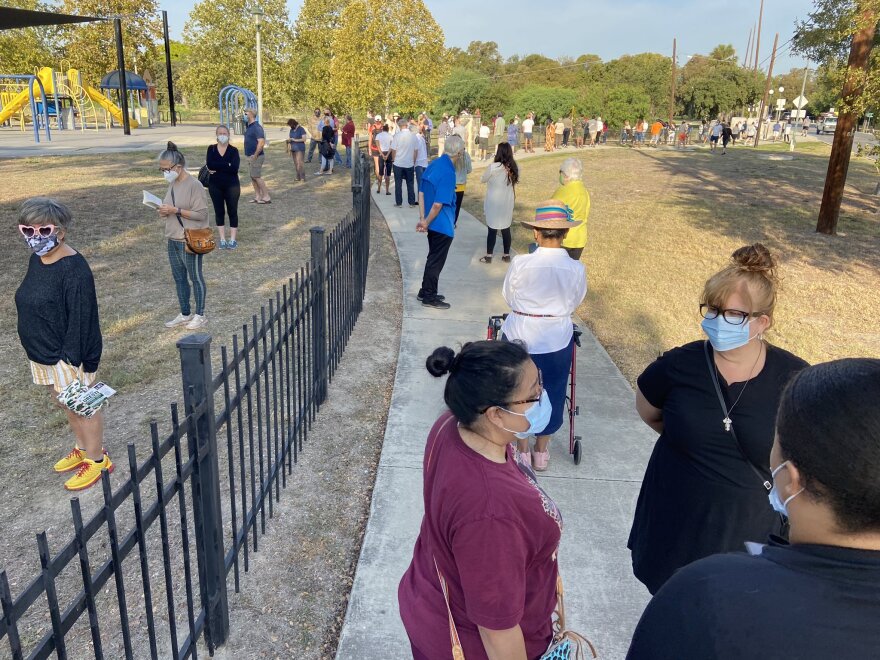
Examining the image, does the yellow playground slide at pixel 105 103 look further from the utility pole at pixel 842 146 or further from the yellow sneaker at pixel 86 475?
the yellow sneaker at pixel 86 475

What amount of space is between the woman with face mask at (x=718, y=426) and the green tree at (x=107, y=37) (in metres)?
42.2

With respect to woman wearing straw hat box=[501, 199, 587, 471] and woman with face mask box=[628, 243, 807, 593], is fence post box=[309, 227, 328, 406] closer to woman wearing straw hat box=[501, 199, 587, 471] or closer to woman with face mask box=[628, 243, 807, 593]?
woman wearing straw hat box=[501, 199, 587, 471]

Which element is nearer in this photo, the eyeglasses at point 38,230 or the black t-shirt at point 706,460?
the black t-shirt at point 706,460

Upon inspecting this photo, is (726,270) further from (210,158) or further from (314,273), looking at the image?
(210,158)

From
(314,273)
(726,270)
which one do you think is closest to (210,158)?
(314,273)

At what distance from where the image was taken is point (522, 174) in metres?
22.6

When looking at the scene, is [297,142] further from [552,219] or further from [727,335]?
[727,335]

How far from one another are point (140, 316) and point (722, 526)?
21.1ft

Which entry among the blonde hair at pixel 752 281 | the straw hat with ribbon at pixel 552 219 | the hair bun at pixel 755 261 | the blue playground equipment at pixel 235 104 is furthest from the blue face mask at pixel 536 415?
the blue playground equipment at pixel 235 104

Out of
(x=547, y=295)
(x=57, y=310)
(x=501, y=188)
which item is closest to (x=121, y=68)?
(x=501, y=188)

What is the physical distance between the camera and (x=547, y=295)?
3998 millimetres

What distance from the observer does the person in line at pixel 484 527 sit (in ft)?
5.64

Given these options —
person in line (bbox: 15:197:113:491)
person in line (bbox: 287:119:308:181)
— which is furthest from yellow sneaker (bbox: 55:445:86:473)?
person in line (bbox: 287:119:308:181)

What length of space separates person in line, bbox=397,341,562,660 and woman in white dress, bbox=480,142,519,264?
22.4 feet
